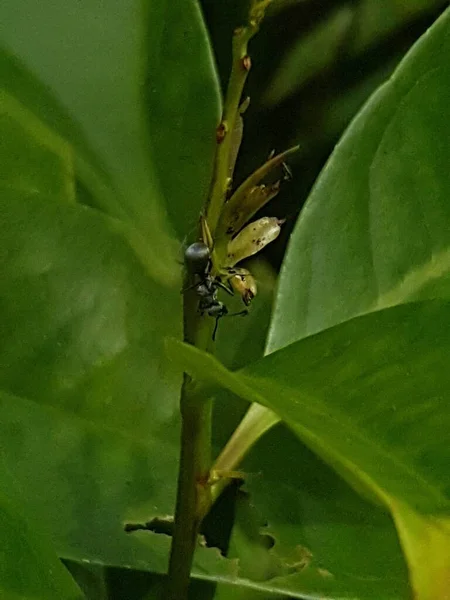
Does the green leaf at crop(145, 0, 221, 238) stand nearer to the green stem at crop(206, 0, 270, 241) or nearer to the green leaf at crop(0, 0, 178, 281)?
the green leaf at crop(0, 0, 178, 281)

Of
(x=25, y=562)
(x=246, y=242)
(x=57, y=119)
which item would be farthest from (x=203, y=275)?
(x=57, y=119)

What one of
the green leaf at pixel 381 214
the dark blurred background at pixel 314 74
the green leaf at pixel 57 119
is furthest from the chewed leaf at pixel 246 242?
the dark blurred background at pixel 314 74

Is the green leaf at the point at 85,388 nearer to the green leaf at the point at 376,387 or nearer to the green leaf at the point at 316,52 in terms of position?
the green leaf at the point at 376,387

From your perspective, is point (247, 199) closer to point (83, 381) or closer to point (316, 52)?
point (83, 381)

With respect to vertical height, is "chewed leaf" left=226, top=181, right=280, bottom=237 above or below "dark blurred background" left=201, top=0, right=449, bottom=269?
above

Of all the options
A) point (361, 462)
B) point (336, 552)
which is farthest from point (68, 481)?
point (361, 462)

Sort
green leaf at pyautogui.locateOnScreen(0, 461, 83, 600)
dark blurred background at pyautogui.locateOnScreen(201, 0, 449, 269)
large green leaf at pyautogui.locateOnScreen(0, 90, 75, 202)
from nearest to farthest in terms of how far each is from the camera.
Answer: green leaf at pyautogui.locateOnScreen(0, 461, 83, 600), large green leaf at pyautogui.locateOnScreen(0, 90, 75, 202), dark blurred background at pyautogui.locateOnScreen(201, 0, 449, 269)

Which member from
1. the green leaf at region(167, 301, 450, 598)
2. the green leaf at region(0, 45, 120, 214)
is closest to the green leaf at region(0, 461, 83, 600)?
the green leaf at region(167, 301, 450, 598)
